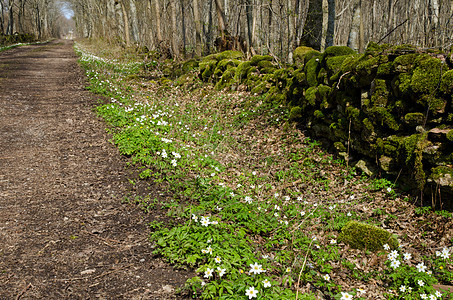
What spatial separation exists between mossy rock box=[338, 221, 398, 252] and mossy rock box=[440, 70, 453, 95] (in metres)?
2.16

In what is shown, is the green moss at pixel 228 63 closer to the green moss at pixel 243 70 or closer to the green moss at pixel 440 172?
the green moss at pixel 243 70

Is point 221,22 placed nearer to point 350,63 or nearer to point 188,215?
point 350,63

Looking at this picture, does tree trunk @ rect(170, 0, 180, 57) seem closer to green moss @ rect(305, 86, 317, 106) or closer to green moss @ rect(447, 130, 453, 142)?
green moss @ rect(305, 86, 317, 106)

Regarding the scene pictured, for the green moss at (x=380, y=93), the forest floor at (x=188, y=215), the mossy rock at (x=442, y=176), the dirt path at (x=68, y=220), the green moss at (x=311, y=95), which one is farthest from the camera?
the green moss at (x=311, y=95)

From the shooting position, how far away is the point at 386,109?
485 cm

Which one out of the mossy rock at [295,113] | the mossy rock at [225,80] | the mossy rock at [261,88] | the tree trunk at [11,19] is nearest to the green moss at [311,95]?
the mossy rock at [295,113]

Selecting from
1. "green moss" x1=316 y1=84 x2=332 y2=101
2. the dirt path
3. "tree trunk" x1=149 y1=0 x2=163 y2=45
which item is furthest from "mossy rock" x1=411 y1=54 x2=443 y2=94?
"tree trunk" x1=149 y1=0 x2=163 y2=45

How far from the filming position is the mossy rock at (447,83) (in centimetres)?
402

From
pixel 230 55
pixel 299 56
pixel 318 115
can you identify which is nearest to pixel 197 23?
pixel 230 55

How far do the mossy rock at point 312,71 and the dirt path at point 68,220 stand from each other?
175 inches

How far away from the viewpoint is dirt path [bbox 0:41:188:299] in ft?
8.98

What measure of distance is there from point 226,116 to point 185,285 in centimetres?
596

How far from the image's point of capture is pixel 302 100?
6910 millimetres

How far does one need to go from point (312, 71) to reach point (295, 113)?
1.02 metres
